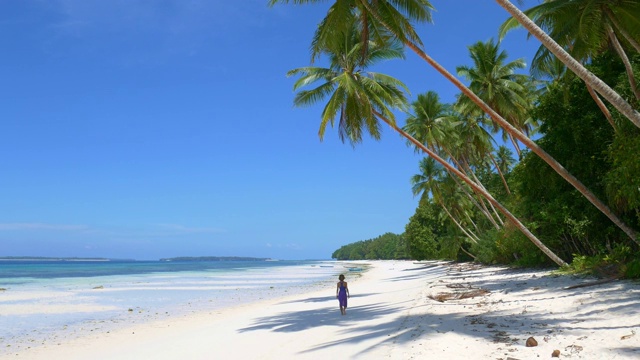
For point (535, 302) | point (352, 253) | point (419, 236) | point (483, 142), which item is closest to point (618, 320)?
point (535, 302)

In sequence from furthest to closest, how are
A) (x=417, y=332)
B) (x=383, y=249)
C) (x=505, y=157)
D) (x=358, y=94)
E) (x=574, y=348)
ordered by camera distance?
(x=383, y=249)
(x=505, y=157)
(x=358, y=94)
(x=417, y=332)
(x=574, y=348)

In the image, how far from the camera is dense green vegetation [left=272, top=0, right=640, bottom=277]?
36.9 feet

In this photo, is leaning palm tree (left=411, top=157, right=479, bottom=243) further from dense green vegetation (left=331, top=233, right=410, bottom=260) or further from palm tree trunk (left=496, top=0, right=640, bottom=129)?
dense green vegetation (left=331, top=233, right=410, bottom=260)

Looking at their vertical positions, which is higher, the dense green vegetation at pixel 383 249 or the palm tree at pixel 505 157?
the palm tree at pixel 505 157

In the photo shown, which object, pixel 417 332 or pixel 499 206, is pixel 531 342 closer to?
pixel 417 332

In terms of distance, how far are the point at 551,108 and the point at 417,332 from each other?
1151 cm

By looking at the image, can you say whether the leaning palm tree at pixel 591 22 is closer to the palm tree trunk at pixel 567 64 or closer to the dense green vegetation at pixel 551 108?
the dense green vegetation at pixel 551 108

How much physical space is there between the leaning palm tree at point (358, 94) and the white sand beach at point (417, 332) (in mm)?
4859

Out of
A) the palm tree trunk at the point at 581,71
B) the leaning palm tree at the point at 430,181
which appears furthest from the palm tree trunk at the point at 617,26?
the leaning palm tree at the point at 430,181

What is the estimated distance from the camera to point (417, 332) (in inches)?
311

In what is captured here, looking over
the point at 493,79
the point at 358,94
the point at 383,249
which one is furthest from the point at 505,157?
the point at 383,249

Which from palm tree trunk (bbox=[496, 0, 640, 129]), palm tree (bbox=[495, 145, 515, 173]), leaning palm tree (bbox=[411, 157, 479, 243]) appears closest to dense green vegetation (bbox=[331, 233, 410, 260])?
palm tree (bbox=[495, 145, 515, 173])

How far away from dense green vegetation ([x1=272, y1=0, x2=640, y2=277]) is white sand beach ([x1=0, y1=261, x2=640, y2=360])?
9.65ft

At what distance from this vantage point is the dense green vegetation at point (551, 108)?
36.9ft
